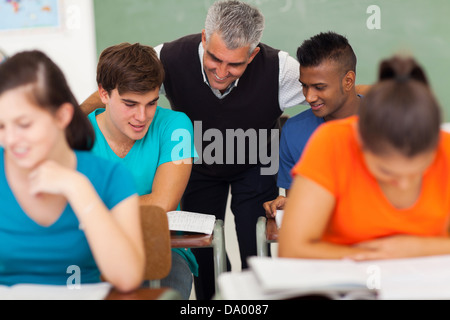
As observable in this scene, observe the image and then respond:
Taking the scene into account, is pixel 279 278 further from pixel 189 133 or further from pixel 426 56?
pixel 426 56

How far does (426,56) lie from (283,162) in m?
1.39

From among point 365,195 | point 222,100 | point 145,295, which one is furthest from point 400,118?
point 222,100

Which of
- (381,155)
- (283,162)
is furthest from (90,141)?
(283,162)

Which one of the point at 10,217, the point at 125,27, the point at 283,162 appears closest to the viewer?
the point at 10,217

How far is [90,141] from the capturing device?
1.34 meters

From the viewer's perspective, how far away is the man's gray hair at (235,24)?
7.19ft

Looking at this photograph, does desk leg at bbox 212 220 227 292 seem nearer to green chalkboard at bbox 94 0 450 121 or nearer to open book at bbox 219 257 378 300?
open book at bbox 219 257 378 300

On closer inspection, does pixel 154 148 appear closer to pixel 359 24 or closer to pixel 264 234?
pixel 264 234

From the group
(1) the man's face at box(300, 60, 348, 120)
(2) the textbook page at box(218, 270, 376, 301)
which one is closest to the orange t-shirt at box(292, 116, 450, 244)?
(2) the textbook page at box(218, 270, 376, 301)

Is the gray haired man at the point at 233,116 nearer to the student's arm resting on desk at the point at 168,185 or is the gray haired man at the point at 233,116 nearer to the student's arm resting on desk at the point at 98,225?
the student's arm resting on desk at the point at 168,185

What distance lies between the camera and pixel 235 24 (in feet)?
7.25

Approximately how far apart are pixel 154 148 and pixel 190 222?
1.34ft

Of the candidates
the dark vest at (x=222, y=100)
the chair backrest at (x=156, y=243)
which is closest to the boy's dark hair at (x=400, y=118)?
the chair backrest at (x=156, y=243)

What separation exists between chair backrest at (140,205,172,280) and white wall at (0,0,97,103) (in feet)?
7.18
